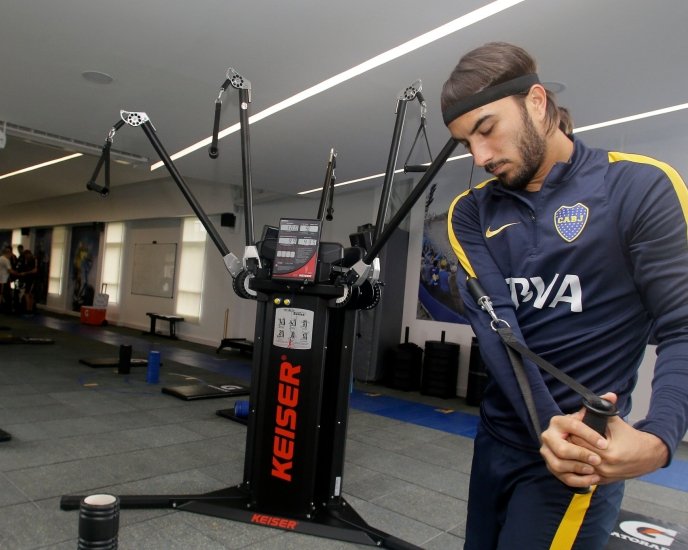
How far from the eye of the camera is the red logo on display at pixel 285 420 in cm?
249

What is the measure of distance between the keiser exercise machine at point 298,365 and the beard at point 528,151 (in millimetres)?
1447

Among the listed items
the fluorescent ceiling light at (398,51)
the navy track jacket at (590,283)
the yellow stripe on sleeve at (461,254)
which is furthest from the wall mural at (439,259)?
the navy track jacket at (590,283)

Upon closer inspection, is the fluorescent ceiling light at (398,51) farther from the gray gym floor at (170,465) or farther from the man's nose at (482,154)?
the gray gym floor at (170,465)

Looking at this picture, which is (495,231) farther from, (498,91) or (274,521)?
(274,521)

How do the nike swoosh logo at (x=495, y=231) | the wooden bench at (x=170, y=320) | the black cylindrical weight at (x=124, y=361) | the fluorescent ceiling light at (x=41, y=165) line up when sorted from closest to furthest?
the nike swoosh logo at (x=495, y=231) → the black cylindrical weight at (x=124, y=361) → the fluorescent ceiling light at (x=41, y=165) → the wooden bench at (x=170, y=320)

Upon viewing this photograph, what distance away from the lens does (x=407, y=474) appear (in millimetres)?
3523

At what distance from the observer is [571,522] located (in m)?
0.85

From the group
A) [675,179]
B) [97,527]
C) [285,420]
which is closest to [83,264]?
[285,420]

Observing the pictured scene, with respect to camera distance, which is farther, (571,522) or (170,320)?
(170,320)

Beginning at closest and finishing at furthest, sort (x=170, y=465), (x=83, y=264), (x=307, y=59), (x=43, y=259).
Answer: (x=170, y=465)
(x=307, y=59)
(x=83, y=264)
(x=43, y=259)

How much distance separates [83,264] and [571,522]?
1483 cm

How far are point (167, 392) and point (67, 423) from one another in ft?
4.43

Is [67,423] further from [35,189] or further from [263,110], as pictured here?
[35,189]

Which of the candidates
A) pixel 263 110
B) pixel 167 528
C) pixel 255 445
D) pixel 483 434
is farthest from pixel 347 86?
pixel 483 434
